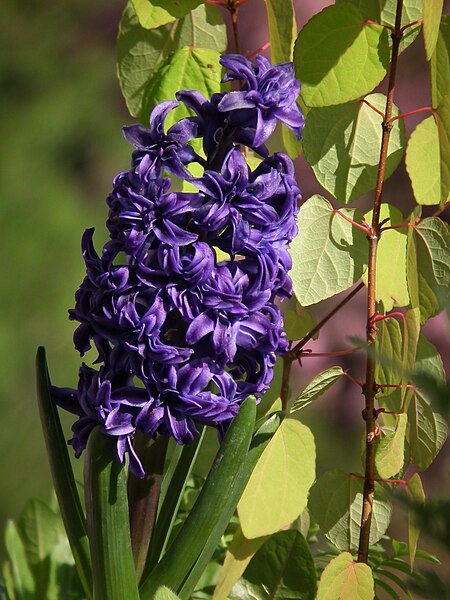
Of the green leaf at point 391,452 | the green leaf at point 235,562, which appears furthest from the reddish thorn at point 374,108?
the green leaf at point 235,562

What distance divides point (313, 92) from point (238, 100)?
0.09 metres

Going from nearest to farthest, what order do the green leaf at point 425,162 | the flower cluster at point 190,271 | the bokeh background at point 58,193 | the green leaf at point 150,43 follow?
the flower cluster at point 190,271 → the green leaf at point 425,162 → the green leaf at point 150,43 → the bokeh background at point 58,193

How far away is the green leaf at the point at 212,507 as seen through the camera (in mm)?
522

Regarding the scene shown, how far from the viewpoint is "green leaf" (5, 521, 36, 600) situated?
74 centimetres

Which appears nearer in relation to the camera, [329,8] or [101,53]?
[329,8]

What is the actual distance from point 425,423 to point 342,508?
86 millimetres

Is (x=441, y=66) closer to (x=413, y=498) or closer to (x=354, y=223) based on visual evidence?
(x=354, y=223)

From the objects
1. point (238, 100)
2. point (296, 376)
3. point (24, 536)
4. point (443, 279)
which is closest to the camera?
point (238, 100)

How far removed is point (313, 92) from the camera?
59 cm

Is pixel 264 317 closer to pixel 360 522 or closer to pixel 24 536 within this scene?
pixel 360 522


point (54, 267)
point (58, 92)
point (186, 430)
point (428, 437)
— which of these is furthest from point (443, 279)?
point (58, 92)

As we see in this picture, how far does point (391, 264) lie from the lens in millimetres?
657

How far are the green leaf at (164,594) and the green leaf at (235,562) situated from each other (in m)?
0.10

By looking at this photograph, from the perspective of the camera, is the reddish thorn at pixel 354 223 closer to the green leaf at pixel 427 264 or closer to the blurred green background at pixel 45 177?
the green leaf at pixel 427 264
